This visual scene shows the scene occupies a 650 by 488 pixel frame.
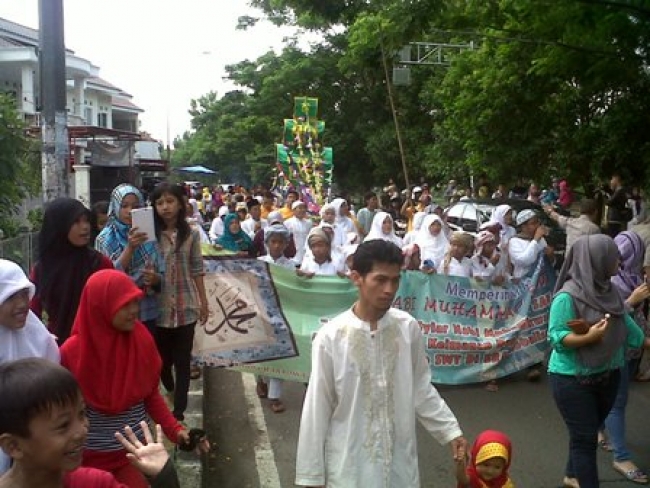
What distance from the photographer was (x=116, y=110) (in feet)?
166

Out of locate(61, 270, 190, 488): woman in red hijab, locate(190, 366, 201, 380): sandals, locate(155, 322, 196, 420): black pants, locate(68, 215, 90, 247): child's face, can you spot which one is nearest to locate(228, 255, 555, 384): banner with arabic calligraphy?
locate(190, 366, 201, 380): sandals

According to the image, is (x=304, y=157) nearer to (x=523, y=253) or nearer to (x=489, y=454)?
(x=523, y=253)

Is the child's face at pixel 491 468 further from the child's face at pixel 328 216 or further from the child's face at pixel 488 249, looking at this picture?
the child's face at pixel 328 216

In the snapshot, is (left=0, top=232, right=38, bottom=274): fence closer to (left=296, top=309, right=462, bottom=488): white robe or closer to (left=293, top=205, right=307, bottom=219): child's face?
(left=293, top=205, right=307, bottom=219): child's face

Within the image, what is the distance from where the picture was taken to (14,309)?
2.77m

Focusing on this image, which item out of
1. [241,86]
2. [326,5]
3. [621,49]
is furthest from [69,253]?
[241,86]

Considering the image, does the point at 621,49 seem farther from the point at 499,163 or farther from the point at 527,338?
the point at 499,163

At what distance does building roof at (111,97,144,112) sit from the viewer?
5042 cm

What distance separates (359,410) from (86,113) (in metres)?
41.6

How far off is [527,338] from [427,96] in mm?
20633

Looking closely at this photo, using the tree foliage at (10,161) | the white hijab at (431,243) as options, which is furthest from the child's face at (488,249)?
the tree foliage at (10,161)

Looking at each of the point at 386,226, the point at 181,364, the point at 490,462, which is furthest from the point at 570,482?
the point at 386,226

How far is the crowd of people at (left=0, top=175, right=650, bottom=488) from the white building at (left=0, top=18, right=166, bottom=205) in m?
3.22

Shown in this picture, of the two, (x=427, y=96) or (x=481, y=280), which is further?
(x=427, y=96)
